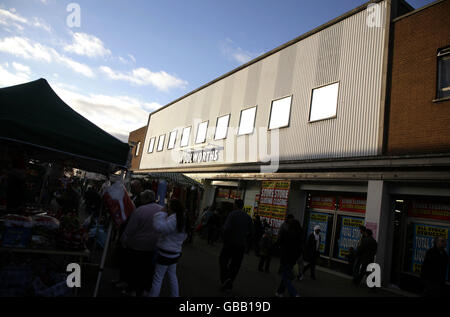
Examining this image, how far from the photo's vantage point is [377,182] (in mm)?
10078

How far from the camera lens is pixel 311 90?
13.6 meters

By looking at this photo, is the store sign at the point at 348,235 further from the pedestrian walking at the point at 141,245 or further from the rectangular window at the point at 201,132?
the rectangular window at the point at 201,132

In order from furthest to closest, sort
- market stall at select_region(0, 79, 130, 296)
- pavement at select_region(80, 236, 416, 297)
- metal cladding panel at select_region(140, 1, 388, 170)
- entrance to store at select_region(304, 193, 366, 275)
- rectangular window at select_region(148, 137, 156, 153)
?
rectangular window at select_region(148, 137, 156, 153) → entrance to store at select_region(304, 193, 366, 275) → metal cladding panel at select_region(140, 1, 388, 170) → pavement at select_region(80, 236, 416, 297) → market stall at select_region(0, 79, 130, 296)

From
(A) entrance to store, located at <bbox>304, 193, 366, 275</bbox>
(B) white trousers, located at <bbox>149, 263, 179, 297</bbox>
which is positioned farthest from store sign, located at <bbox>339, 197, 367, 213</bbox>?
(B) white trousers, located at <bbox>149, 263, 179, 297</bbox>

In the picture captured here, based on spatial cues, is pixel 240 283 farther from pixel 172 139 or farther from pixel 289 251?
pixel 172 139

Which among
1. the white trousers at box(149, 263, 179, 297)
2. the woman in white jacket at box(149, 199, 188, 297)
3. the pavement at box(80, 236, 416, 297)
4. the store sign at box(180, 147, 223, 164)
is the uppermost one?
the store sign at box(180, 147, 223, 164)

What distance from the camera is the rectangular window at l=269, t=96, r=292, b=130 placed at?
14.5m

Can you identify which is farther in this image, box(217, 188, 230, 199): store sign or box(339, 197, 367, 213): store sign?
box(217, 188, 230, 199): store sign

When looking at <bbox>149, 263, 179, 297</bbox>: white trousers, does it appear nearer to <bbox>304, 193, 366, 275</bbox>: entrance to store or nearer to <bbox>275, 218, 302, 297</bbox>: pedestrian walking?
<bbox>275, 218, 302, 297</bbox>: pedestrian walking

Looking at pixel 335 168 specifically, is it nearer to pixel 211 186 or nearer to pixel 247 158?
pixel 247 158

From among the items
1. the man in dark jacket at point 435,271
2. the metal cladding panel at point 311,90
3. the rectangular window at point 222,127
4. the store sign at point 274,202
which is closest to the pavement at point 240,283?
the man in dark jacket at point 435,271

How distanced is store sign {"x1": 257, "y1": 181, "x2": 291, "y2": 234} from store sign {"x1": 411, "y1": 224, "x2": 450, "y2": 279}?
4957 mm

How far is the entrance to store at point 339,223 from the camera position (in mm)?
11344
